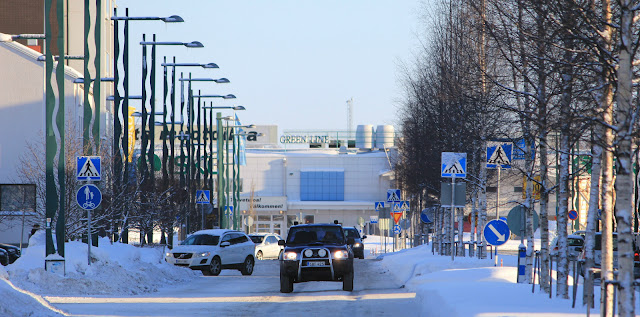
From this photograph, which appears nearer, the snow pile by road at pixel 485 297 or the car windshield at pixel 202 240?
the snow pile by road at pixel 485 297

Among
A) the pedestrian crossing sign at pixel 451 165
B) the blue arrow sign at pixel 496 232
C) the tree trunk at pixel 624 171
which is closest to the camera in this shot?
Result: the tree trunk at pixel 624 171

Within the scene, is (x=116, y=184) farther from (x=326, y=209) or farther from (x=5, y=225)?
(x=326, y=209)

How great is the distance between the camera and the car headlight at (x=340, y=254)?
22750 millimetres

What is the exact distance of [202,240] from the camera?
111 ft

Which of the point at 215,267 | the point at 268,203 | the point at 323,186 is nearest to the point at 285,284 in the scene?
the point at 215,267

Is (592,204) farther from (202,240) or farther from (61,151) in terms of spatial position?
(202,240)

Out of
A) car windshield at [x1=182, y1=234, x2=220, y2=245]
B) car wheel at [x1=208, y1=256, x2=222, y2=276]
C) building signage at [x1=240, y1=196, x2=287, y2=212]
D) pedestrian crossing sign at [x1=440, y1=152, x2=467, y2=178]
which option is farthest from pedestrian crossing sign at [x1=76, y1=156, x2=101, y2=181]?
building signage at [x1=240, y1=196, x2=287, y2=212]

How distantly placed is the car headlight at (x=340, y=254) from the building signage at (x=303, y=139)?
118193 mm

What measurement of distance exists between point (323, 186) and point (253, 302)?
106m

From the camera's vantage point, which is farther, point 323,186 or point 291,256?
point 323,186

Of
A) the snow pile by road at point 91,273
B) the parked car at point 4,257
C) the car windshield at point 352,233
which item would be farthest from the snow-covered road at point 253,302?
the car windshield at point 352,233

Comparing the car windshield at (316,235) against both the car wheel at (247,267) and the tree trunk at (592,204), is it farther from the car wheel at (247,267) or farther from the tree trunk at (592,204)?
the car wheel at (247,267)

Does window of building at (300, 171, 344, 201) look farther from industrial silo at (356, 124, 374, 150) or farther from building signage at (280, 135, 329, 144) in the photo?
building signage at (280, 135, 329, 144)

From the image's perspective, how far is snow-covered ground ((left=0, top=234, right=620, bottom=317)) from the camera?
1451 cm
